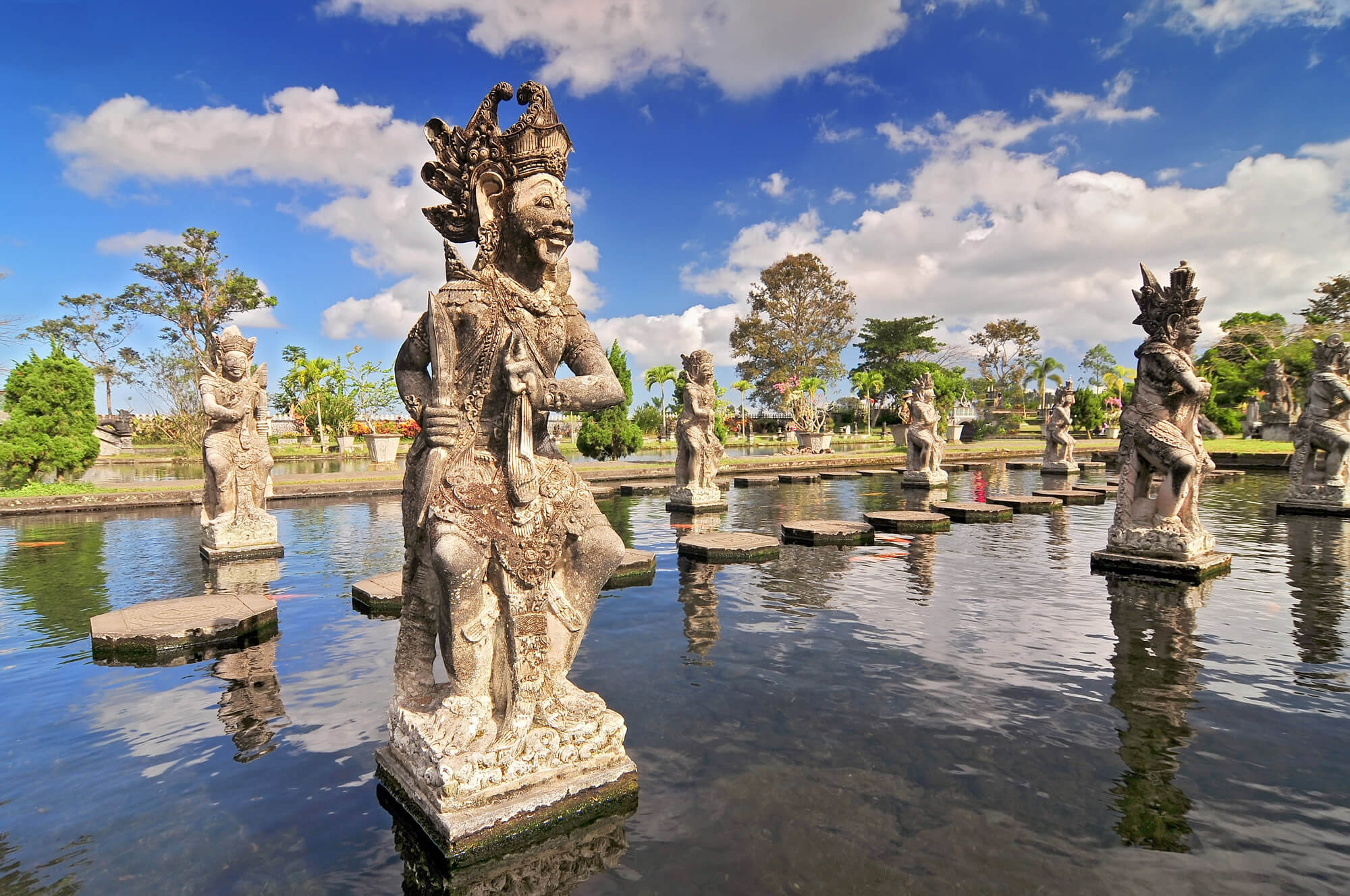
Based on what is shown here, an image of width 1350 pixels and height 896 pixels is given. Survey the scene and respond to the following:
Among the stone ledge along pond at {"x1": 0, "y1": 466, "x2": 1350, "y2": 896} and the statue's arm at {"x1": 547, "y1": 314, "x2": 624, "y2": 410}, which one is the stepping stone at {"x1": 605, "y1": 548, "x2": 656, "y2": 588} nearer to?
the stone ledge along pond at {"x1": 0, "y1": 466, "x2": 1350, "y2": 896}

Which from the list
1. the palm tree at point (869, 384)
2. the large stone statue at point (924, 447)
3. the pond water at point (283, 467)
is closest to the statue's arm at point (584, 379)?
the large stone statue at point (924, 447)

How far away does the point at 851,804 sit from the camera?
2783 mm

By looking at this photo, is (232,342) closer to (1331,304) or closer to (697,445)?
(697,445)

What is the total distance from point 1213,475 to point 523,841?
66.1 ft

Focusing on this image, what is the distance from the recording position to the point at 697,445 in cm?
1128

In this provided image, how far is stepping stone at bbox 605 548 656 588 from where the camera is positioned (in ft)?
21.5

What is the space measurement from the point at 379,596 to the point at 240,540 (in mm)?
3445

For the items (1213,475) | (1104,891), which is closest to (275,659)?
(1104,891)

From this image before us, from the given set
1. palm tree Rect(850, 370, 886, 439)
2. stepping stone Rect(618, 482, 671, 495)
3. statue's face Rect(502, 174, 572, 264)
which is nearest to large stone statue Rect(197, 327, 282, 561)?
statue's face Rect(502, 174, 572, 264)

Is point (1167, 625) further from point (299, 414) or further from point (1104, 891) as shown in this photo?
point (299, 414)

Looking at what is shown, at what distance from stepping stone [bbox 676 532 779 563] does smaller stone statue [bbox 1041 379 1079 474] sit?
13125mm

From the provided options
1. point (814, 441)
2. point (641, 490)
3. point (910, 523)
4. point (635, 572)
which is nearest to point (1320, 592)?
point (910, 523)

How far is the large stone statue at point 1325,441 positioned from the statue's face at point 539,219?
42.8 ft

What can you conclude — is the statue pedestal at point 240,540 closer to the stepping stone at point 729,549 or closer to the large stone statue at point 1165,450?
the stepping stone at point 729,549
